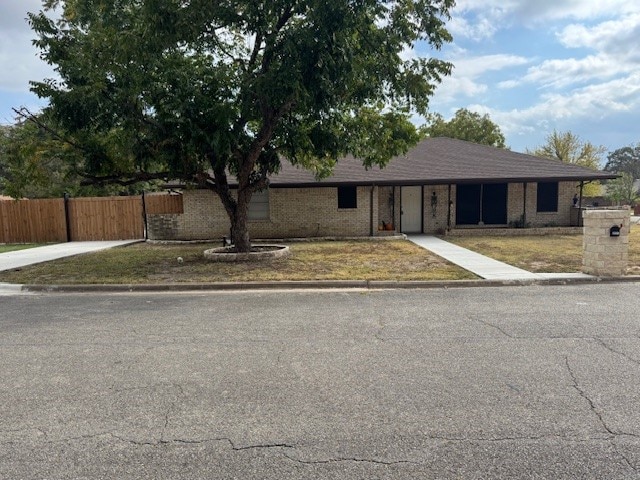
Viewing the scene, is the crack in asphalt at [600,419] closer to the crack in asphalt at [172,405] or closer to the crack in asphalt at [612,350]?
the crack in asphalt at [612,350]

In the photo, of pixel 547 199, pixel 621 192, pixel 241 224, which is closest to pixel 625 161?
pixel 621 192

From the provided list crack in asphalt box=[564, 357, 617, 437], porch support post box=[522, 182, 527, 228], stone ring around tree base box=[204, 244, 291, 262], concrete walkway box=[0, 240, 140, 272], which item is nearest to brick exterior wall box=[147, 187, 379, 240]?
concrete walkway box=[0, 240, 140, 272]

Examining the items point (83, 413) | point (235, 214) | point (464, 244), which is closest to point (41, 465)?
point (83, 413)

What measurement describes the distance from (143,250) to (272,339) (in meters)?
11.6

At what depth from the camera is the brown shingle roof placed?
18328 mm

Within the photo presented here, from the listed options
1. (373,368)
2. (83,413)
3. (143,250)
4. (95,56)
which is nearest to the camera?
(83,413)

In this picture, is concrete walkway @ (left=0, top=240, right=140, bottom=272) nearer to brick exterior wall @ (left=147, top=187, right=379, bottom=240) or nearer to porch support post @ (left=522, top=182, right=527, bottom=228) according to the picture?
brick exterior wall @ (left=147, top=187, right=379, bottom=240)

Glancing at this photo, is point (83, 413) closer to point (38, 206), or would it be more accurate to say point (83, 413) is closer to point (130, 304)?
point (130, 304)

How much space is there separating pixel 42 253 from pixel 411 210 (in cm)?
1495

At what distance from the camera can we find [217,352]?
4.97 metres

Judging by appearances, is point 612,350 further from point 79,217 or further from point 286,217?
point 79,217

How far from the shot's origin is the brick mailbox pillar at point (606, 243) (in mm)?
9195

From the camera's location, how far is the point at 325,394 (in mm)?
3822

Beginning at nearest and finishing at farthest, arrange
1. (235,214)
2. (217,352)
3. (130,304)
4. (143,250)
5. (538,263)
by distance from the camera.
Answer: (217,352) < (130,304) < (538,263) < (235,214) < (143,250)
